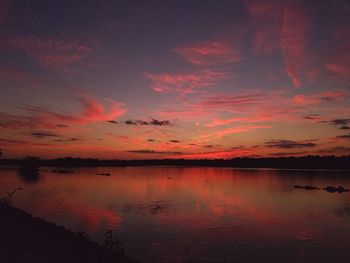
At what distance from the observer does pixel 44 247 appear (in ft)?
62.1

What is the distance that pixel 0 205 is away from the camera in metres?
34.5

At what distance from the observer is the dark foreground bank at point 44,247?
16875 millimetres

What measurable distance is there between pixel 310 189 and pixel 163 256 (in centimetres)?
7232

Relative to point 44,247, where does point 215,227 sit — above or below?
below

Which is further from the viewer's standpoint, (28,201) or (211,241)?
(28,201)

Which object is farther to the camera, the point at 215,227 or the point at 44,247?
the point at 215,227

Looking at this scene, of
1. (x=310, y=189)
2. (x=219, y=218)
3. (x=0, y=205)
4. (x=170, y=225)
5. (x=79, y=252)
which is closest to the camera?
(x=79, y=252)

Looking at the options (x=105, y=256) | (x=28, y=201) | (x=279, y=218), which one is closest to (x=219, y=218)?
(x=279, y=218)

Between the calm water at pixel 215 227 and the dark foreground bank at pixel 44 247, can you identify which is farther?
the calm water at pixel 215 227

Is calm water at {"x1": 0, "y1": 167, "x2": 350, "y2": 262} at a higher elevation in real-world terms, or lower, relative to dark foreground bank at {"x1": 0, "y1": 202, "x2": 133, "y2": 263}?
lower

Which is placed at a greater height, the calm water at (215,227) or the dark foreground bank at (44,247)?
the dark foreground bank at (44,247)

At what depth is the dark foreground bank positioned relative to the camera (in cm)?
1688

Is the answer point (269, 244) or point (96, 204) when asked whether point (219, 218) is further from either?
point (96, 204)

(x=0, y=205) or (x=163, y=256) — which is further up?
(x=0, y=205)
